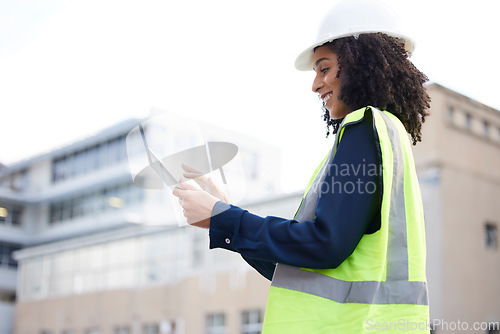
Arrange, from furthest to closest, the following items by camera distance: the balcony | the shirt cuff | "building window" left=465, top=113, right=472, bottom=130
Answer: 1. the balcony
2. "building window" left=465, top=113, right=472, bottom=130
3. the shirt cuff

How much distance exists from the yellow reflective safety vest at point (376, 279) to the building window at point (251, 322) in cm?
2373

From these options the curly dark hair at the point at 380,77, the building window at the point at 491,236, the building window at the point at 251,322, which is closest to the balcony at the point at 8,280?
the building window at the point at 251,322

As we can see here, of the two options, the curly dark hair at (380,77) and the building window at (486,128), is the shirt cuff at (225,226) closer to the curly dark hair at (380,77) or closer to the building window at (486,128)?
the curly dark hair at (380,77)

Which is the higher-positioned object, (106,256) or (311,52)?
(106,256)

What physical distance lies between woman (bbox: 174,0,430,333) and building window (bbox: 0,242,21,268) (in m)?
46.5

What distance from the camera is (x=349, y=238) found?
1.54 m

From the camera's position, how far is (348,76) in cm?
182

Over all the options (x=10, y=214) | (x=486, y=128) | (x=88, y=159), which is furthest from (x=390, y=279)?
(x=10, y=214)

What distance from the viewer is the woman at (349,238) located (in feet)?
5.04

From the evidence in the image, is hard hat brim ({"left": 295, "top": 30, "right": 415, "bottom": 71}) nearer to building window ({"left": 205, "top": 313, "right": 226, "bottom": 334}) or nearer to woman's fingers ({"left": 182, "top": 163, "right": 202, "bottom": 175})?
woman's fingers ({"left": 182, "top": 163, "right": 202, "bottom": 175})

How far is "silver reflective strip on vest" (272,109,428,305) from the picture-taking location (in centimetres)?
154

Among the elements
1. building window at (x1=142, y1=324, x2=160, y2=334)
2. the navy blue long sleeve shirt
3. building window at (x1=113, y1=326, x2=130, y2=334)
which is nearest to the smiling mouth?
the navy blue long sleeve shirt

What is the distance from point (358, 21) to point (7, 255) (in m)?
47.6

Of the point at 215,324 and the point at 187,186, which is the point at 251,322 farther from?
the point at 187,186
